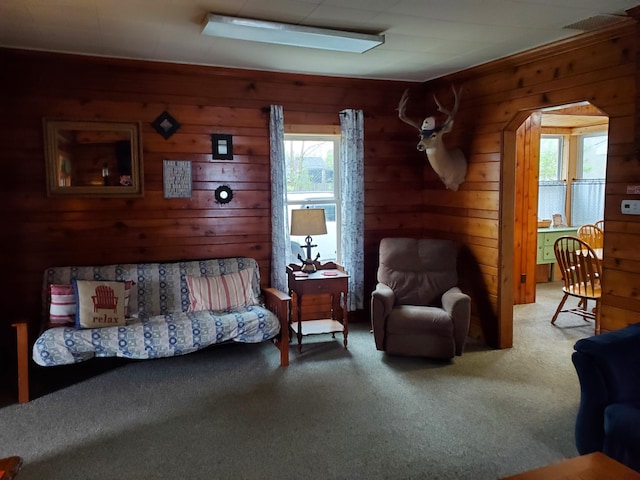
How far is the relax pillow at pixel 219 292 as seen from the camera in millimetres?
4035

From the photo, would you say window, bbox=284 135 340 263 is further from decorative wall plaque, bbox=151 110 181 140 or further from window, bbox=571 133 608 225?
Result: window, bbox=571 133 608 225

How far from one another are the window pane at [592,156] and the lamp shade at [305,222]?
192 inches

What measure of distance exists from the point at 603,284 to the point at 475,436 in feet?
4.42

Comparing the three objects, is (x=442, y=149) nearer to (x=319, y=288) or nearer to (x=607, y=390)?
(x=319, y=288)

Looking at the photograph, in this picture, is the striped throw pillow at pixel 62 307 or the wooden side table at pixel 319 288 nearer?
the striped throw pillow at pixel 62 307

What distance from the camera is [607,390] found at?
2.34 m

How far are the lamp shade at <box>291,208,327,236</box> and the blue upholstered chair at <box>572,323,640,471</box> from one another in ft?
7.47

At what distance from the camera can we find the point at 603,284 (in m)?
3.28

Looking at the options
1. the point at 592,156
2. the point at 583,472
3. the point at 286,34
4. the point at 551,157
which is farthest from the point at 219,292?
the point at 592,156

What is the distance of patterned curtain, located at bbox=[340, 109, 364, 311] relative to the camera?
4.73 meters

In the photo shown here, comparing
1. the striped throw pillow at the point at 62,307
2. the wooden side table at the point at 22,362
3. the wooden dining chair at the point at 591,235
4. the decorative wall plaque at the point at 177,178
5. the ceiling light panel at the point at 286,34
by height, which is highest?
the ceiling light panel at the point at 286,34

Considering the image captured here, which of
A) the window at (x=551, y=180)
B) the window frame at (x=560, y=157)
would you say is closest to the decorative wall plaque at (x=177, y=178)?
the window at (x=551, y=180)

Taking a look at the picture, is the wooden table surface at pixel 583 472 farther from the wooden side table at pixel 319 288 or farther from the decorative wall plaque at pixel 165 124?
the decorative wall plaque at pixel 165 124

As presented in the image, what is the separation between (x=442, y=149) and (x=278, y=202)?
150cm
